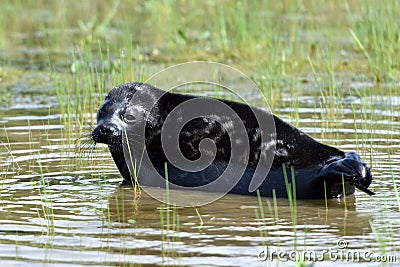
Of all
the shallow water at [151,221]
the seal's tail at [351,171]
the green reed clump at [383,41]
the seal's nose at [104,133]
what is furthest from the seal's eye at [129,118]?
the green reed clump at [383,41]

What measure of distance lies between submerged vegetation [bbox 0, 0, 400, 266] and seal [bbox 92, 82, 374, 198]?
0.18 m

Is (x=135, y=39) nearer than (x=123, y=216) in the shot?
No

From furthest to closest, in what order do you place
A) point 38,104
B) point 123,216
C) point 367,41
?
1. point 367,41
2. point 38,104
3. point 123,216

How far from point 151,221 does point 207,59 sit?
638 cm

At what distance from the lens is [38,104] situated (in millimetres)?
9992

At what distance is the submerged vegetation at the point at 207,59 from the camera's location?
552cm

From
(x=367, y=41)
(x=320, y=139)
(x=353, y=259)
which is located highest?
(x=367, y=41)

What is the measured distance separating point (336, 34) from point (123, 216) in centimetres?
823

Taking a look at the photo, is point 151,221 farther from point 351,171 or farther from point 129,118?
point 351,171

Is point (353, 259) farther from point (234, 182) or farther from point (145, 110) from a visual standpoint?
point (145, 110)

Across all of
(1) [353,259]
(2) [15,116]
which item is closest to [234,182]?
(1) [353,259]

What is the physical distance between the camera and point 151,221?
5.64 meters

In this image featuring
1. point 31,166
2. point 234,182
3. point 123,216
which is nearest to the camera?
point 123,216

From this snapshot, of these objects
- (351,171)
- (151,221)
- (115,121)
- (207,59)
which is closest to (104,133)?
(115,121)
